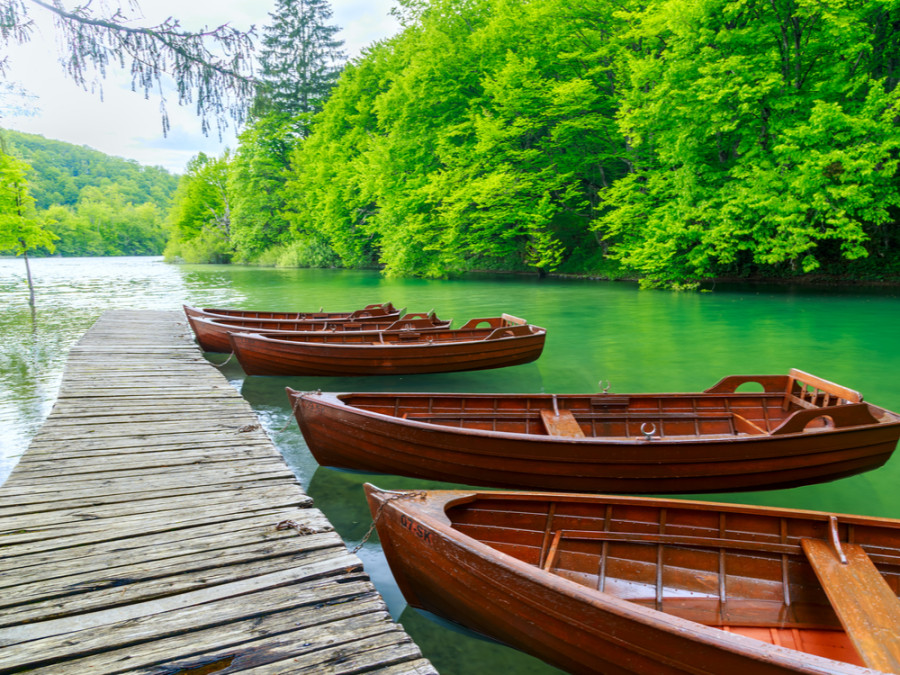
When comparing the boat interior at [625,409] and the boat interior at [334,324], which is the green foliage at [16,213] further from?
the boat interior at [625,409]

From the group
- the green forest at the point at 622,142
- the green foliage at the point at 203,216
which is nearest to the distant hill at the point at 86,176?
the green foliage at the point at 203,216

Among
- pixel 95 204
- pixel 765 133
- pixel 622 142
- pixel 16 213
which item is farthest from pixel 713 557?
pixel 95 204

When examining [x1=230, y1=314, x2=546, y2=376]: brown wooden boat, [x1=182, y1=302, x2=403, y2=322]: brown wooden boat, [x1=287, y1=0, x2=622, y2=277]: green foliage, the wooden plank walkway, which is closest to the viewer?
the wooden plank walkway

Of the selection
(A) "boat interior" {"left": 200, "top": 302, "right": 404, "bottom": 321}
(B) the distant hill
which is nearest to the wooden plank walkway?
(A) "boat interior" {"left": 200, "top": 302, "right": 404, "bottom": 321}

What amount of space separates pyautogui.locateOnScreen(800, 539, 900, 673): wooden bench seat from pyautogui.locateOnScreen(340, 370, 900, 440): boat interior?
282cm

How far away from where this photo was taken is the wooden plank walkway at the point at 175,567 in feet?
8.22

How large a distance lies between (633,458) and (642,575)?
5.45ft

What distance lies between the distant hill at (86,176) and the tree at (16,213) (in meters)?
62.8

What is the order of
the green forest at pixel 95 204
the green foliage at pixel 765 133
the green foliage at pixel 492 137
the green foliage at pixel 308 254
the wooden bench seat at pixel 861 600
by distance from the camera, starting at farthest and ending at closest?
the green forest at pixel 95 204 → the green foliage at pixel 308 254 → the green foliage at pixel 492 137 → the green foliage at pixel 765 133 → the wooden bench seat at pixel 861 600

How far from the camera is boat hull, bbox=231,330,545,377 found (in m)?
9.45

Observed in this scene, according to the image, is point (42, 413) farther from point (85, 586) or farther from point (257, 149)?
point (257, 149)

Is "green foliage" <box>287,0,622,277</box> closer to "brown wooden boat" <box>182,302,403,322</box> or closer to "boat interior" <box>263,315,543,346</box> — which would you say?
"brown wooden boat" <box>182,302,403,322</box>

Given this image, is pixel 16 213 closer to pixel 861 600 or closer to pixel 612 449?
pixel 612 449

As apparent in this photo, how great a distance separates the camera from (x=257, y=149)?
4778 centimetres
